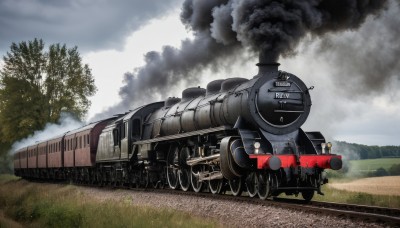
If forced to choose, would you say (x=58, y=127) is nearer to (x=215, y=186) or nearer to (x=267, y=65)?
(x=215, y=186)

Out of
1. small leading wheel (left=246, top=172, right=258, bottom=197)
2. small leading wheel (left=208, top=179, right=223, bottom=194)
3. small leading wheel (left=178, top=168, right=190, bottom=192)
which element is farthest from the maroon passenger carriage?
small leading wheel (left=246, top=172, right=258, bottom=197)

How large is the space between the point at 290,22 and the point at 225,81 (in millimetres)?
2580

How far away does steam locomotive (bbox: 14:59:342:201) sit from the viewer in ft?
42.8

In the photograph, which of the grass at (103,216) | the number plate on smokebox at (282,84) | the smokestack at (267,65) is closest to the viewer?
the grass at (103,216)

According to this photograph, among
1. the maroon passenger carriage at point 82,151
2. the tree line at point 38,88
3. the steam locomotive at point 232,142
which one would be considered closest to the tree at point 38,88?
the tree line at point 38,88

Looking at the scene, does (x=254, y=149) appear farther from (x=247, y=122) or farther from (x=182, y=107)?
(x=182, y=107)

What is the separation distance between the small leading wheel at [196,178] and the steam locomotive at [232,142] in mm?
32

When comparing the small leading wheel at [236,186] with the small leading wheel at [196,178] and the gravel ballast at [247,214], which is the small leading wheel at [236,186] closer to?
the gravel ballast at [247,214]

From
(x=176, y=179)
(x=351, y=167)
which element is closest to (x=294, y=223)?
(x=176, y=179)

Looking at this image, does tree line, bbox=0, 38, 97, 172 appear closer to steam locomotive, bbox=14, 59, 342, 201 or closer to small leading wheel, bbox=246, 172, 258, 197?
steam locomotive, bbox=14, 59, 342, 201

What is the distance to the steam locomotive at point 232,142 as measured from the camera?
42.8 feet

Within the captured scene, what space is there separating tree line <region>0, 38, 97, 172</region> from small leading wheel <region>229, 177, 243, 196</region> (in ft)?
124

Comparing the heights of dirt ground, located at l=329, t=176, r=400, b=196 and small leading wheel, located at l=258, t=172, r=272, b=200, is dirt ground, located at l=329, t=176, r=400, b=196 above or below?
below

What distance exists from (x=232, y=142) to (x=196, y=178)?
12.1ft
